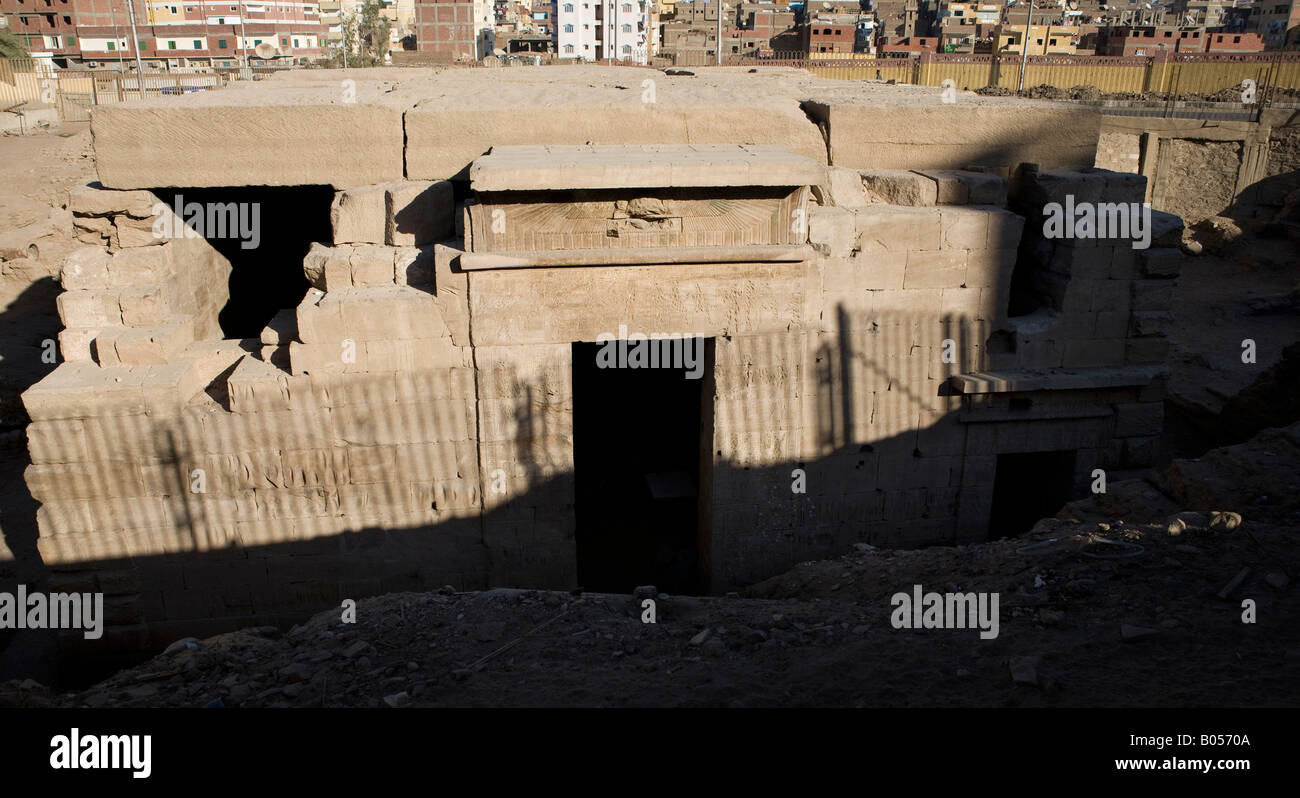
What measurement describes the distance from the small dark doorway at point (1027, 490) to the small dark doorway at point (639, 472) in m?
2.66

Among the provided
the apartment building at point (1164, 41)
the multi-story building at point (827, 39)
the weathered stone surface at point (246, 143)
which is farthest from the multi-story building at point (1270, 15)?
the weathered stone surface at point (246, 143)

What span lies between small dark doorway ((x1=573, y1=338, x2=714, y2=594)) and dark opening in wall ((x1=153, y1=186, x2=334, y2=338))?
2946mm

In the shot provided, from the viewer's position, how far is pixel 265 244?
9.31m

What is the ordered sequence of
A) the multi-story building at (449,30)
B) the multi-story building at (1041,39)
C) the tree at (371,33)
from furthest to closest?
the multi-story building at (449,30)
the multi-story building at (1041,39)
the tree at (371,33)

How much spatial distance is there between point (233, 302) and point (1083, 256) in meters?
7.31

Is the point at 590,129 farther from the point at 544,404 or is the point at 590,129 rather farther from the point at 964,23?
the point at 964,23

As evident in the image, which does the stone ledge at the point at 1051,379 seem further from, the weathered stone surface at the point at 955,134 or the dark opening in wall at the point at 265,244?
the dark opening in wall at the point at 265,244

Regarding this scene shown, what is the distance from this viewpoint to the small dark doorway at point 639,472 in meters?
7.91

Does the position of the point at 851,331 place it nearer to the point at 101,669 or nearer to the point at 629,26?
the point at 101,669

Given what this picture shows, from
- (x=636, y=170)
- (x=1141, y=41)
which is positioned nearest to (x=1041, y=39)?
(x=1141, y=41)

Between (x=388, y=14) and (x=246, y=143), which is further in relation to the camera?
(x=388, y=14)

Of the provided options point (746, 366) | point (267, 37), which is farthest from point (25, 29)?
point (746, 366)

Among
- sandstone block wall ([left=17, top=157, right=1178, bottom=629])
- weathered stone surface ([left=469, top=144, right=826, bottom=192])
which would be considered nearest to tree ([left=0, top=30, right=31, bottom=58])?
sandstone block wall ([left=17, top=157, right=1178, bottom=629])

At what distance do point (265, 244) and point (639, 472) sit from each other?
14.2 ft
